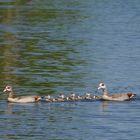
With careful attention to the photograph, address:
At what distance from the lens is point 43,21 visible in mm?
69188

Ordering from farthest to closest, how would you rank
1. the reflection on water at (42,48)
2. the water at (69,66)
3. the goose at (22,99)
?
the reflection on water at (42,48) → the goose at (22,99) → the water at (69,66)

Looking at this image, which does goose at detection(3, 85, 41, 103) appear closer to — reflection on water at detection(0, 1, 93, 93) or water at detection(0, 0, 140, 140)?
water at detection(0, 0, 140, 140)

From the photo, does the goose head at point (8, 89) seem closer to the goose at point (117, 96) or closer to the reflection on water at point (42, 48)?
the reflection on water at point (42, 48)

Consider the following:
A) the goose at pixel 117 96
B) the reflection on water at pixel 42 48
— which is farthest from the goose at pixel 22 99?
the goose at pixel 117 96

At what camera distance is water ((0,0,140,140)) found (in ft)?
108

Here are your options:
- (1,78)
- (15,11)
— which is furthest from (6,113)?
(15,11)

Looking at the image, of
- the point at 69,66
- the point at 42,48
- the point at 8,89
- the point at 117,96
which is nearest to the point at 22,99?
the point at 8,89

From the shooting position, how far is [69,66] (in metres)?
46.2

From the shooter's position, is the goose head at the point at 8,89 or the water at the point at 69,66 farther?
the goose head at the point at 8,89

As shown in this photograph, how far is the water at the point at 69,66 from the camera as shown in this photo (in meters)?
33.0

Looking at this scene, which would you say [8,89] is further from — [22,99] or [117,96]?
[117,96]

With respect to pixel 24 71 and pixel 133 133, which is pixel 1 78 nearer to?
pixel 24 71

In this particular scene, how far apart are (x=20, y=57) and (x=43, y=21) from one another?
65.3 feet

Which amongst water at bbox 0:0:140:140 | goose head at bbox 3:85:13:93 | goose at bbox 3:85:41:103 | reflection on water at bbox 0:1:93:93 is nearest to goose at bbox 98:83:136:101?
water at bbox 0:0:140:140
